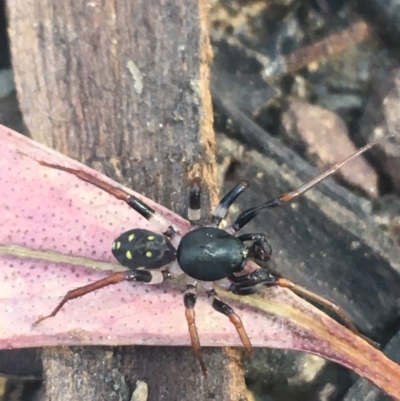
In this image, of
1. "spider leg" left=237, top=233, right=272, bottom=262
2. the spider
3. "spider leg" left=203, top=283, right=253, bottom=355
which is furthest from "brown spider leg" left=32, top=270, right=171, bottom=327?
"spider leg" left=237, top=233, right=272, bottom=262

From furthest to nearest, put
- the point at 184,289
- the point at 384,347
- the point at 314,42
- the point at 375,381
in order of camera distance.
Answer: the point at 314,42 → the point at 384,347 → the point at 184,289 → the point at 375,381

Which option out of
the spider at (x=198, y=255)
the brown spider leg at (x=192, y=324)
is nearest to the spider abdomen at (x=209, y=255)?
the spider at (x=198, y=255)

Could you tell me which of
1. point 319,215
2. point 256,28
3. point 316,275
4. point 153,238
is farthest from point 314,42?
point 153,238

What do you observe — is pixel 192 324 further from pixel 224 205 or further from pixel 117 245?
pixel 224 205

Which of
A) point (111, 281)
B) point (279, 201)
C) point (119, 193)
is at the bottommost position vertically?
point (111, 281)

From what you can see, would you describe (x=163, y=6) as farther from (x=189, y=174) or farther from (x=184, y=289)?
(x=184, y=289)

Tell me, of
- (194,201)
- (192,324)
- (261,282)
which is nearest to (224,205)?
(194,201)
